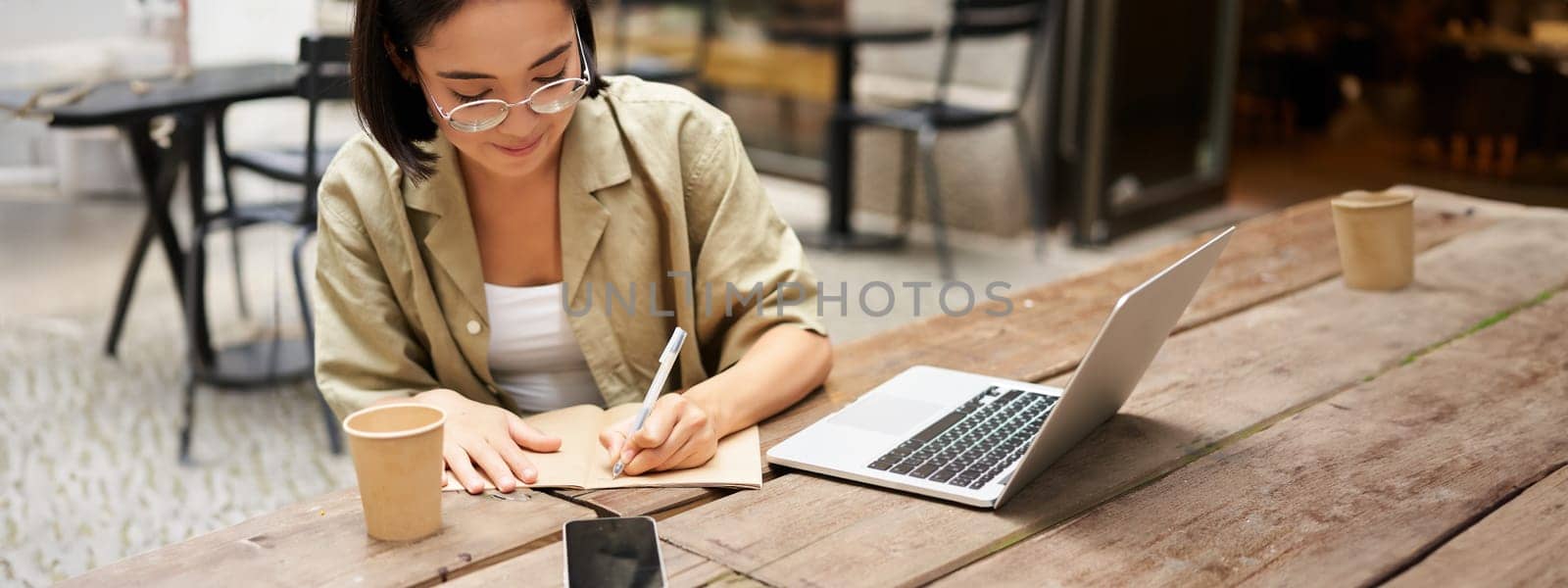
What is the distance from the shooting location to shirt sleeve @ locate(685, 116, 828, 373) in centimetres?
142

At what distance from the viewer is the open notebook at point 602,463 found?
3.64ft

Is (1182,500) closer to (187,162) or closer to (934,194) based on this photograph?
(187,162)

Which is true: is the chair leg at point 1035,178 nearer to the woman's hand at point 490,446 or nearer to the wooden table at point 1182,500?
the wooden table at point 1182,500

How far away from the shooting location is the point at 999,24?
4047mm

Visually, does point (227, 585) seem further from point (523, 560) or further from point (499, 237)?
point (499, 237)

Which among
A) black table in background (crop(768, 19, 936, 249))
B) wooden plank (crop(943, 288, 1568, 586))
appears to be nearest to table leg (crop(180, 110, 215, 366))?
black table in background (crop(768, 19, 936, 249))

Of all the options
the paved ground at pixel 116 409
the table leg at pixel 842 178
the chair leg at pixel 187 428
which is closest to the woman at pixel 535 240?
the paved ground at pixel 116 409

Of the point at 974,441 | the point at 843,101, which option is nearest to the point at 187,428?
the point at 974,441

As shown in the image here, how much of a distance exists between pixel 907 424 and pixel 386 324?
497mm

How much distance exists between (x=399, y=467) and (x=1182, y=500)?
0.57 metres

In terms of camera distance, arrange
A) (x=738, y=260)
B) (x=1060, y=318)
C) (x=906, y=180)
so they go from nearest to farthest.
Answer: (x=738, y=260) < (x=1060, y=318) < (x=906, y=180)

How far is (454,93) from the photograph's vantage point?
1.25 m

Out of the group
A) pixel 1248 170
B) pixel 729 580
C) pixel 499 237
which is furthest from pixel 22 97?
pixel 1248 170

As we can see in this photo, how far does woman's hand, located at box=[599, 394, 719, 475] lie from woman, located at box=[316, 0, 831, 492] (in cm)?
3
